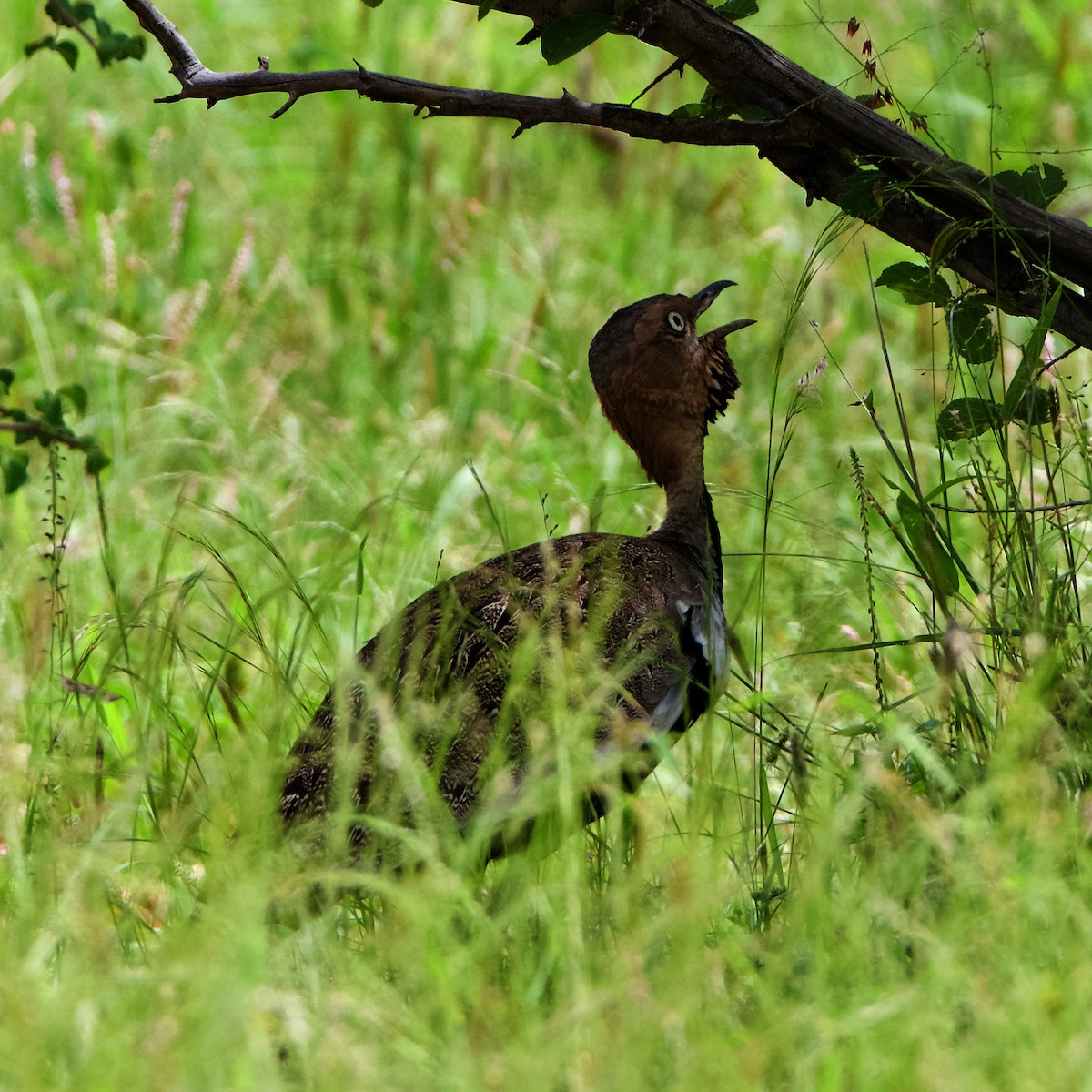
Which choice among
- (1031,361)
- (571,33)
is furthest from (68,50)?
(1031,361)

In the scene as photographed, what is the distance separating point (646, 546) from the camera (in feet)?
11.7

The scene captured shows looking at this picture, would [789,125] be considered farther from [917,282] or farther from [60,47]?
[60,47]

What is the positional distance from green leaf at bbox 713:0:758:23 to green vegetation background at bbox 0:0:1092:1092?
463 mm

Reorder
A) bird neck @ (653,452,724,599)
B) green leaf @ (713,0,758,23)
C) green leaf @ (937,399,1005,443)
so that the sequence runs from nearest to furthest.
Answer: green leaf @ (713,0,758,23), green leaf @ (937,399,1005,443), bird neck @ (653,452,724,599)

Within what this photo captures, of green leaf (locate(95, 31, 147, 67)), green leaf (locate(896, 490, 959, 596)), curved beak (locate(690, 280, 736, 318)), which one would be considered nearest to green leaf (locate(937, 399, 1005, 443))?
green leaf (locate(896, 490, 959, 596))

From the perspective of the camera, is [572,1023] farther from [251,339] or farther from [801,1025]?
[251,339]

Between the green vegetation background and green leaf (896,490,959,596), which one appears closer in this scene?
the green vegetation background

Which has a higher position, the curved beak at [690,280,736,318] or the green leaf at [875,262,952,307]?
the curved beak at [690,280,736,318]

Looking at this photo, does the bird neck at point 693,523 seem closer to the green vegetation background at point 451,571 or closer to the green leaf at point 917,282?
the green vegetation background at point 451,571

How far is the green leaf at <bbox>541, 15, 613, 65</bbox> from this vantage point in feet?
9.15

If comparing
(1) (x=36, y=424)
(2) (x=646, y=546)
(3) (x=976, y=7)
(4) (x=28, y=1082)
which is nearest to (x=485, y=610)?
(2) (x=646, y=546)

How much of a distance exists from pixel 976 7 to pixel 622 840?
15.4ft

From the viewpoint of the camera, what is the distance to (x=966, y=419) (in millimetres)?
3057

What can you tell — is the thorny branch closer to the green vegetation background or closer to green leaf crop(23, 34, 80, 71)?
the green vegetation background
